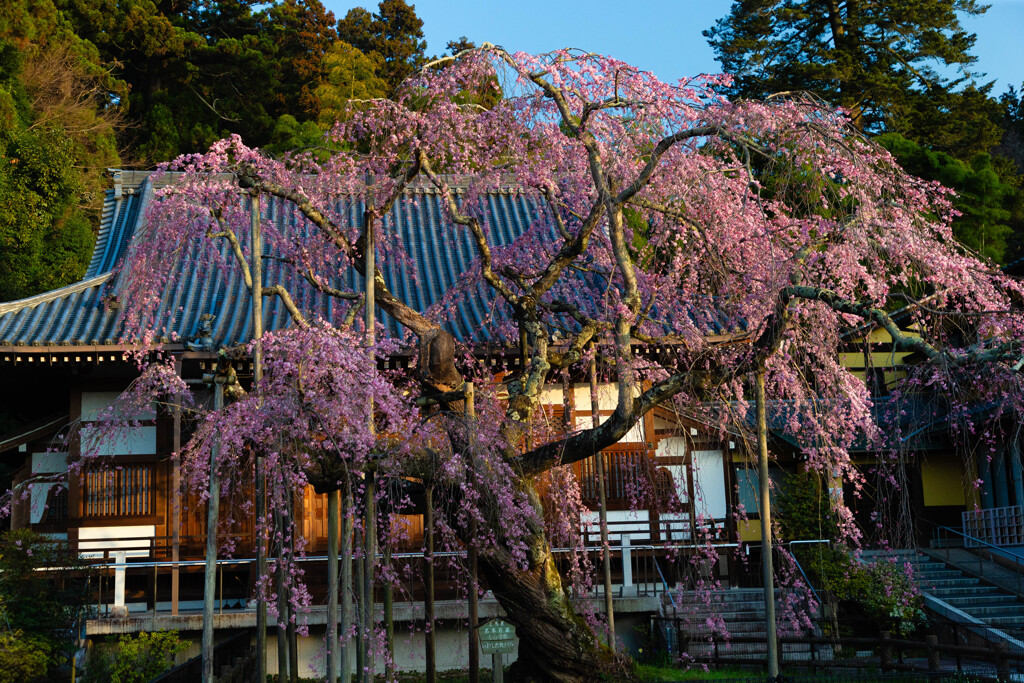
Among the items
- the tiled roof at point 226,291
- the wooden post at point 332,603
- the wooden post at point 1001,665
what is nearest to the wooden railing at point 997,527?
the wooden post at point 1001,665

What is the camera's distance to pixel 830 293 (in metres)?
7.98

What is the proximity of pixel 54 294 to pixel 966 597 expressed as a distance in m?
16.4

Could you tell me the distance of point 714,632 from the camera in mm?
12766

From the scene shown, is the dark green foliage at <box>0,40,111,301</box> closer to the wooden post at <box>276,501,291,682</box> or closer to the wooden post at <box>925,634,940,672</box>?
the wooden post at <box>276,501,291,682</box>

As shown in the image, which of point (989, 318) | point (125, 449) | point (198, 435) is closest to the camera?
point (989, 318)

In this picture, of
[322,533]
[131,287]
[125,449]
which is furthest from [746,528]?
[131,287]

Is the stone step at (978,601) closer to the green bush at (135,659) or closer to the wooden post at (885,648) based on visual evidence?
the wooden post at (885,648)

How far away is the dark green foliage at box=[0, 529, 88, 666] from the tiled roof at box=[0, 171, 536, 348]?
2.85 metres

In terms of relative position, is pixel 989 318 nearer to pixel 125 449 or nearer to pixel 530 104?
pixel 530 104

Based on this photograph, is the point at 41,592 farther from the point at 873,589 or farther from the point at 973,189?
the point at 973,189

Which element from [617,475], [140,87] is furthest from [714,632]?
[140,87]

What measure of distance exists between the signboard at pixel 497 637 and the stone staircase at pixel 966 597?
8659 mm

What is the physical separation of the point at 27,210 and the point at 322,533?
516 inches

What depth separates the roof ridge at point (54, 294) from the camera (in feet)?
46.1
